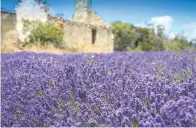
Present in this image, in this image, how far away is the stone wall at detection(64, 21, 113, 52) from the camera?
2286 centimetres

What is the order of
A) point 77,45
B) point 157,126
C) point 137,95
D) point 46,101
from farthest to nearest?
point 77,45 → point 46,101 → point 137,95 → point 157,126

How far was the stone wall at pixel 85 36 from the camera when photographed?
75.0 ft

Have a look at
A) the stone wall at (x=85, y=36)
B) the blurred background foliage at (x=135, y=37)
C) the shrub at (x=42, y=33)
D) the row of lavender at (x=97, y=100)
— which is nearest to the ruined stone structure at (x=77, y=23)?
the stone wall at (x=85, y=36)

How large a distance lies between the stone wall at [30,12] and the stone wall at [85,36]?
1.64 m

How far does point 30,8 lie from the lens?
74.0 feet

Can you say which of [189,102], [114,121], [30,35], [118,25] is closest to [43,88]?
[114,121]

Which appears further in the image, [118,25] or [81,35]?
[118,25]

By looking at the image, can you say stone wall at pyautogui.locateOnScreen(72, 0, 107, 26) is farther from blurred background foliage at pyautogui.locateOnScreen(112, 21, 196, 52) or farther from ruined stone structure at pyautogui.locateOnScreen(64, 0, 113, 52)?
blurred background foliage at pyautogui.locateOnScreen(112, 21, 196, 52)

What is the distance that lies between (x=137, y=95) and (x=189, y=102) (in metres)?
0.50

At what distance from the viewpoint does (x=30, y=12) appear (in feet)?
74.0

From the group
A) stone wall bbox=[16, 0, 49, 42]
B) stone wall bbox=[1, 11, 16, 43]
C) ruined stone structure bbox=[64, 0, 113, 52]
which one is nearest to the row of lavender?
stone wall bbox=[1, 11, 16, 43]

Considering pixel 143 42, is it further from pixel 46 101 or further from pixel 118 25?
pixel 46 101

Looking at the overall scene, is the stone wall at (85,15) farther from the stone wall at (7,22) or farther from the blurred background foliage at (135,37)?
the stone wall at (7,22)

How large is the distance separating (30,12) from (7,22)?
166 cm
